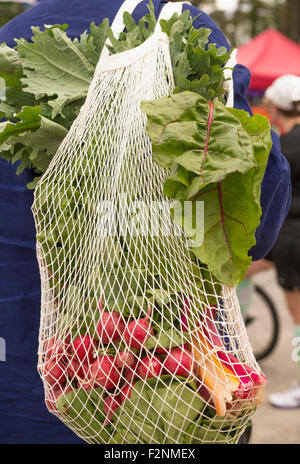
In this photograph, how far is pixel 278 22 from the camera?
76.1 ft

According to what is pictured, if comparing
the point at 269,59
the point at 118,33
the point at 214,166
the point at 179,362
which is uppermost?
the point at 118,33

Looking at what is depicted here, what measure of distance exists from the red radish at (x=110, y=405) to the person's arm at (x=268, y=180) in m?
0.62

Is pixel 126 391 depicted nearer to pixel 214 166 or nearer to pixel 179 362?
pixel 179 362

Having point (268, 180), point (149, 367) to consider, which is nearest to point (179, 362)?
point (149, 367)

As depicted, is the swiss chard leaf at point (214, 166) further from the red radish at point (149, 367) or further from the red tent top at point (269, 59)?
the red tent top at point (269, 59)

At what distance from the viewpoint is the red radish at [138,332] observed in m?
1.40

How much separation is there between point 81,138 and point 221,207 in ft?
1.43

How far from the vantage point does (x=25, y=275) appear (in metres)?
1.87

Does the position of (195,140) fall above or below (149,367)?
above

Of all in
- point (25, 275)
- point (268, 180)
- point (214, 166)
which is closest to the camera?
point (214, 166)

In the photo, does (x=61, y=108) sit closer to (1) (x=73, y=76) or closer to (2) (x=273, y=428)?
(1) (x=73, y=76)

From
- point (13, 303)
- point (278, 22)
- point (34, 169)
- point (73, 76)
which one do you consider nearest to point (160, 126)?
point (73, 76)

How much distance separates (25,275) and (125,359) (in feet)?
1.90

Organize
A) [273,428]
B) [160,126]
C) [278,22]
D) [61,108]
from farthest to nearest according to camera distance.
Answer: [278,22], [273,428], [61,108], [160,126]
